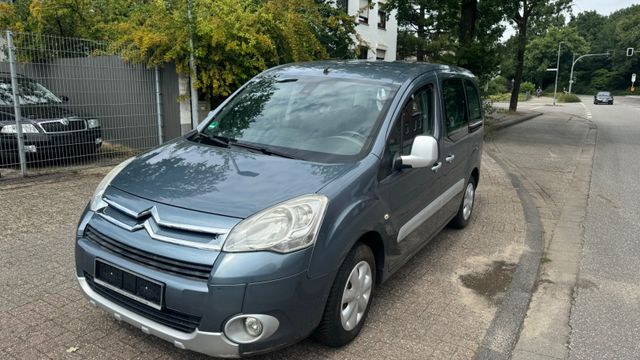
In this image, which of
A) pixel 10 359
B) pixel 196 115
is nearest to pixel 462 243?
pixel 10 359

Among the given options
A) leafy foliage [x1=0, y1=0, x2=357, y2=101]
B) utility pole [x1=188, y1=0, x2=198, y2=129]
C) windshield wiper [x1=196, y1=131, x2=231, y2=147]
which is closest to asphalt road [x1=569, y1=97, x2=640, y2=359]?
windshield wiper [x1=196, y1=131, x2=231, y2=147]

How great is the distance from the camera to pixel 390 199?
3.31m

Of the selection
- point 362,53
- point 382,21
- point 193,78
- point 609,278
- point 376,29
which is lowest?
point 609,278

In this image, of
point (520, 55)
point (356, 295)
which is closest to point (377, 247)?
point (356, 295)

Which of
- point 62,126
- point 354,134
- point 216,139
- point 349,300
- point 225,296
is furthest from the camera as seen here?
point 62,126

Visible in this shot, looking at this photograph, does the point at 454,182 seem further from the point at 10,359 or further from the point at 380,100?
the point at 10,359

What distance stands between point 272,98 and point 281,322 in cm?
203

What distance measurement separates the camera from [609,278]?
443 centimetres

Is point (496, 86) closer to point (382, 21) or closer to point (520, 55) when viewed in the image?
point (382, 21)

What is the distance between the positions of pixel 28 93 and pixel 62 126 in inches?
25.8

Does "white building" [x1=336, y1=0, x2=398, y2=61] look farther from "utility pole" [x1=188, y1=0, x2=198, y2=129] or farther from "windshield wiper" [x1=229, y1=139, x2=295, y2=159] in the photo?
"windshield wiper" [x1=229, y1=139, x2=295, y2=159]

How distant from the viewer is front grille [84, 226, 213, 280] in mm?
2436

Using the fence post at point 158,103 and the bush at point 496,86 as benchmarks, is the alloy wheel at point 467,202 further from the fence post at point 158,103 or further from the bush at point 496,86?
the bush at point 496,86

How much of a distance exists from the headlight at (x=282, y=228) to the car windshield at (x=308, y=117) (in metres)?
0.57
